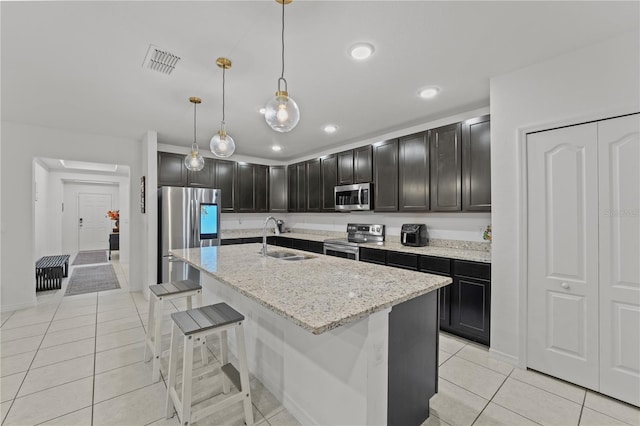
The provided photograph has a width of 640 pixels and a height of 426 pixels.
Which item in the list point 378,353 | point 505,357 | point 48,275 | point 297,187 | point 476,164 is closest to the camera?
point 378,353

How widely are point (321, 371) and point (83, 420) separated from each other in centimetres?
161

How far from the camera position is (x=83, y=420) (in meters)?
1.85

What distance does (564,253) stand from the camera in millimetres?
2258

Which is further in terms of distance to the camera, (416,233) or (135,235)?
(135,235)

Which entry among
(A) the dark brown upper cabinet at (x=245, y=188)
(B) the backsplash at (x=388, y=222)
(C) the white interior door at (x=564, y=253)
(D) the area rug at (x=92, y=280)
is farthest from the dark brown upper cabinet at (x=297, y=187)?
(C) the white interior door at (x=564, y=253)

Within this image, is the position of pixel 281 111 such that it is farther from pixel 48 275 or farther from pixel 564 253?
pixel 48 275

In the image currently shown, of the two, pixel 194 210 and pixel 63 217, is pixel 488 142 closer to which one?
pixel 194 210

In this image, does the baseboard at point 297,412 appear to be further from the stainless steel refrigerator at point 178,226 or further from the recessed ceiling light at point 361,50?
the stainless steel refrigerator at point 178,226

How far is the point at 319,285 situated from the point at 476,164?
2.36 meters

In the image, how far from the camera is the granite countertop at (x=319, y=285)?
1.20 m

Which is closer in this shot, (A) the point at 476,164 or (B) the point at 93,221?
(A) the point at 476,164

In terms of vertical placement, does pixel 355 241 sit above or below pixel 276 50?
below

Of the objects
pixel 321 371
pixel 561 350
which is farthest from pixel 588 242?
pixel 321 371

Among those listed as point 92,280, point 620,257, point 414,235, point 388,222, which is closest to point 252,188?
Answer: point 388,222
